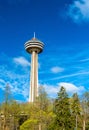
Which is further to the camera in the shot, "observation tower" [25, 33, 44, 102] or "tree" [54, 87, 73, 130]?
"observation tower" [25, 33, 44, 102]

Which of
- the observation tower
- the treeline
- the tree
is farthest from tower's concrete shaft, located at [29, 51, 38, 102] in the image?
the tree

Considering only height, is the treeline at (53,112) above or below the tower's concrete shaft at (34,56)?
below

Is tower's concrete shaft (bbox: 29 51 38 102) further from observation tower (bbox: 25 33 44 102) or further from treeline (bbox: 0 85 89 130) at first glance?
treeline (bbox: 0 85 89 130)

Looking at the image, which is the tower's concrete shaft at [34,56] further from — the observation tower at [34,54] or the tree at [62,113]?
the tree at [62,113]

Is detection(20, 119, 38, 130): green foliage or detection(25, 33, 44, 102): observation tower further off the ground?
detection(25, 33, 44, 102): observation tower

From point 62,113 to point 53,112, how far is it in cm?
624

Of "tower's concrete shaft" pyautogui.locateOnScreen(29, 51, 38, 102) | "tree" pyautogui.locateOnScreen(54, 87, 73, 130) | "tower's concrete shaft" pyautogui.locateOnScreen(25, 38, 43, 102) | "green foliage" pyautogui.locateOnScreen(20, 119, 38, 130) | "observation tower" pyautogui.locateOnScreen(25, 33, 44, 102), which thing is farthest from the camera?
"observation tower" pyautogui.locateOnScreen(25, 33, 44, 102)

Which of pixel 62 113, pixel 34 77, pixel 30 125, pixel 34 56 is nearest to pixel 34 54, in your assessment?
pixel 34 56

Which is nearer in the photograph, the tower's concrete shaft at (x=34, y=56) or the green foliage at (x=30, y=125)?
the green foliage at (x=30, y=125)

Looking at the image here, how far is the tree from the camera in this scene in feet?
189

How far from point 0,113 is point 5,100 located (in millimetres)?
6265

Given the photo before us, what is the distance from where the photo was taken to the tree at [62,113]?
57.6 meters

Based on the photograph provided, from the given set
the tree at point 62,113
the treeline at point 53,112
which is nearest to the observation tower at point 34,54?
the treeline at point 53,112

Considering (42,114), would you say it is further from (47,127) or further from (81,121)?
(81,121)
